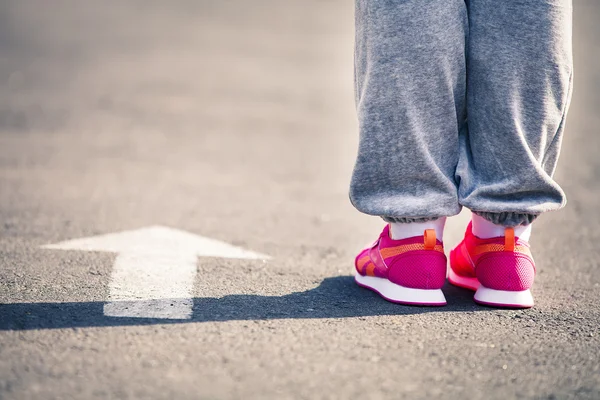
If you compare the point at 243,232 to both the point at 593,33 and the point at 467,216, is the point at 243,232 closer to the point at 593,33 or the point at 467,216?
the point at 467,216

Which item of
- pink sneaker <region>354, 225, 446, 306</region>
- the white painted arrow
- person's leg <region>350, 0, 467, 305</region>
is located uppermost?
person's leg <region>350, 0, 467, 305</region>

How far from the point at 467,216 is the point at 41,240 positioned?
198cm

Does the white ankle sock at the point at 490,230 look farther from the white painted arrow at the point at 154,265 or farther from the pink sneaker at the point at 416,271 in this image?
the white painted arrow at the point at 154,265

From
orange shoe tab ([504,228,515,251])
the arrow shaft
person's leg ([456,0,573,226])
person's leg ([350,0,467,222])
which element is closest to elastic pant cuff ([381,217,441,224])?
person's leg ([350,0,467,222])

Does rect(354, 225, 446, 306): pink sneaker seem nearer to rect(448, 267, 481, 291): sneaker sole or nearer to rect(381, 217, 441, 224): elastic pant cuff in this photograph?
rect(381, 217, 441, 224): elastic pant cuff

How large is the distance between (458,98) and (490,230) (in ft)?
1.41

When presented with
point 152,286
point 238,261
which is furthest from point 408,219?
point 152,286

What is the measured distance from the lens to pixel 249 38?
9.97 meters

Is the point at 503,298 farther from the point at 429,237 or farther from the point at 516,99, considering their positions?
the point at 516,99

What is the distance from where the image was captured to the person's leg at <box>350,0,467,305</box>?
7.74ft

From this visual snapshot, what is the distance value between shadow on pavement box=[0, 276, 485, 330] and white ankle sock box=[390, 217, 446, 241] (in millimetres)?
218

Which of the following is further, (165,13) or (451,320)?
(165,13)

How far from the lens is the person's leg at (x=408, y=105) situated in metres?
2.36

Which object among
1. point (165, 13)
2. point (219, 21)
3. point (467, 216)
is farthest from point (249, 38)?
point (467, 216)
